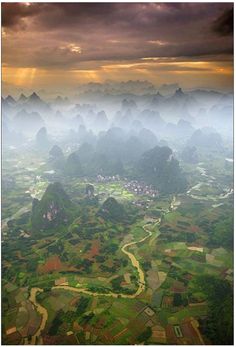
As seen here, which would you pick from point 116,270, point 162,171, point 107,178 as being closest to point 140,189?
point 107,178

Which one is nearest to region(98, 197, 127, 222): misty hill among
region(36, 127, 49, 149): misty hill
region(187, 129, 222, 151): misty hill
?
region(36, 127, 49, 149): misty hill

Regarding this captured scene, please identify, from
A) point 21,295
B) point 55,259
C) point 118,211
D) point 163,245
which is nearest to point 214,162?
point 118,211

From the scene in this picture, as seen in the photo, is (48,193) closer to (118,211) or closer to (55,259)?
(118,211)

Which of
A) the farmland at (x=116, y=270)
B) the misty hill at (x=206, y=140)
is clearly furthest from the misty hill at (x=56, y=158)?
the misty hill at (x=206, y=140)

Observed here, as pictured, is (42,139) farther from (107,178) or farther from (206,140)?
(206,140)

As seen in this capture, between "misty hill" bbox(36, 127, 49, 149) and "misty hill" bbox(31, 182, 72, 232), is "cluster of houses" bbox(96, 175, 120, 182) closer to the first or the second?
"misty hill" bbox(36, 127, 49, 149)

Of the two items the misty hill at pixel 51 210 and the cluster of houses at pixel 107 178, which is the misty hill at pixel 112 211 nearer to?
the misty hill at pixel 51 210
